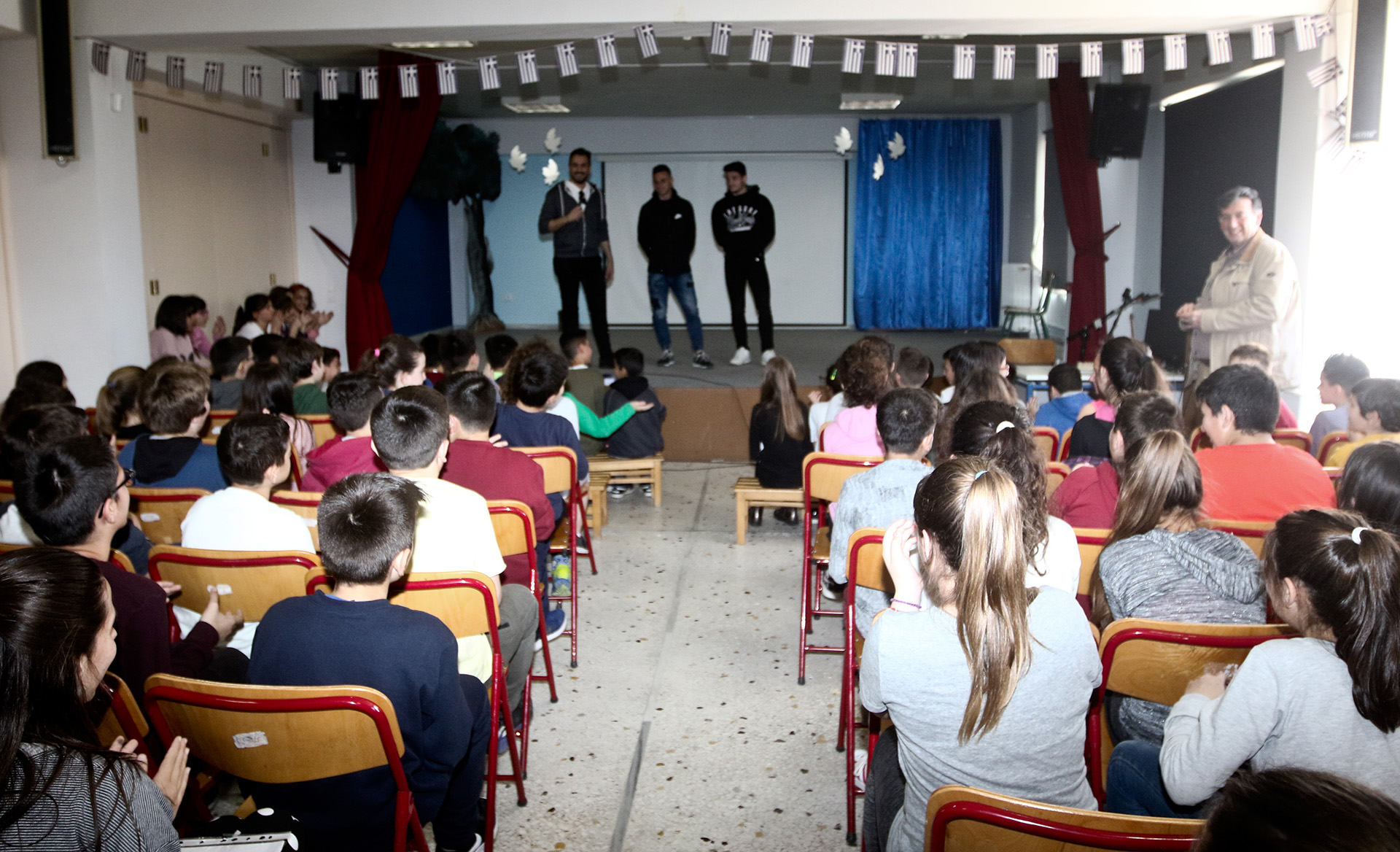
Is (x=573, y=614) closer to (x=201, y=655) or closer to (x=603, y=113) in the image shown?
(x=201, y=655)

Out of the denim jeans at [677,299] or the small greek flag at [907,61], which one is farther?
the denim jeans at [677,299]

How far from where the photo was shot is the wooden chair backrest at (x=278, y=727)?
1.43 m

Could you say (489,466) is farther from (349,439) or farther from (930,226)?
(930,226)

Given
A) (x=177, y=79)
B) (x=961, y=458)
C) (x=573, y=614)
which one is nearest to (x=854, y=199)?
(x=177, y=79)

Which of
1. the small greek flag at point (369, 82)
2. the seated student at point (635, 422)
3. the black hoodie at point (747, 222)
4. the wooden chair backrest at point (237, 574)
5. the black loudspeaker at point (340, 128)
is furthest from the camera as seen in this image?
the black loudspeaker at point (340, 128)

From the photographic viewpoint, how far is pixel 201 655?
1.97 metres

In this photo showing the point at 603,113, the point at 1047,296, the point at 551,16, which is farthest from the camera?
the point at 603,113

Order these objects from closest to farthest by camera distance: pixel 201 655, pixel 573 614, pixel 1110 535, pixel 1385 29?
pixel 201 655, pixel 1110 535, pixel 573 614, pixel 1385 29

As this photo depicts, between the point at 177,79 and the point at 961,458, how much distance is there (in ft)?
20.5

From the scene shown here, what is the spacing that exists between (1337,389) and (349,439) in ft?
11.5

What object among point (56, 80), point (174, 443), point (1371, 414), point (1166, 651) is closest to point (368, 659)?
point (1166, 651)

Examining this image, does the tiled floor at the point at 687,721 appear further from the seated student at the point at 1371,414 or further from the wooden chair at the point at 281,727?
the seated student at the point at 1371,414

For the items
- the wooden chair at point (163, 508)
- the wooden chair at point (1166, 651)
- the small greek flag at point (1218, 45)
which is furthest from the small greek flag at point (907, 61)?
the wooden chair at point (1166, 651)

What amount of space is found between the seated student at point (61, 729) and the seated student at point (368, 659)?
32cm
